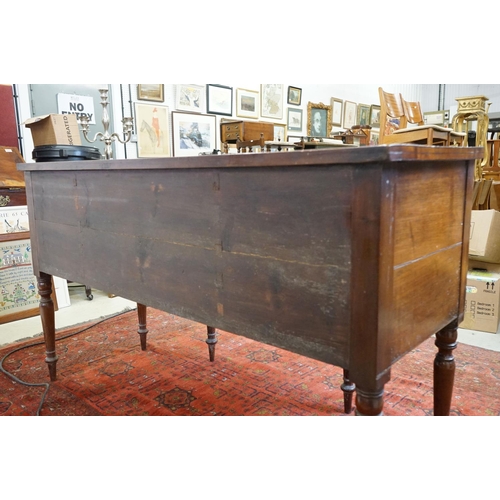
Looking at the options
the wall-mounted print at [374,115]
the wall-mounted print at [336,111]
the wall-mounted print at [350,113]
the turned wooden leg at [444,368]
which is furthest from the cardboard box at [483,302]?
the wall-mounted print at [374,115]

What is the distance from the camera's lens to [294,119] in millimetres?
6418

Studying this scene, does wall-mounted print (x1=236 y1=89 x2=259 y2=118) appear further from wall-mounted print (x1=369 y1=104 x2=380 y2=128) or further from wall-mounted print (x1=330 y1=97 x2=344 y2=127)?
wall-mounted print (x1=369 y1=104 x2=380 y2=128)

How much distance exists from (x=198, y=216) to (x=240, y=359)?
1.51 metres

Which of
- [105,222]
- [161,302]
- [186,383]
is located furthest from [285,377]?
[105,222]

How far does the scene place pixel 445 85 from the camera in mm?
9570

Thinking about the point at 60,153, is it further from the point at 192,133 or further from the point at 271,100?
the point at 271,100

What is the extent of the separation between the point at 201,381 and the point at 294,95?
494cm

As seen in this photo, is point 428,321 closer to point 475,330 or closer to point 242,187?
point 242,187

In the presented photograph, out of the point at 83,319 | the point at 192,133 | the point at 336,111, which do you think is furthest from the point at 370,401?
the point at 336,111

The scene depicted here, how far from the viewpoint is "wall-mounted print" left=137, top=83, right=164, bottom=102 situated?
4477mm

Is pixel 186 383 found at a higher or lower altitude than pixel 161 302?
lower

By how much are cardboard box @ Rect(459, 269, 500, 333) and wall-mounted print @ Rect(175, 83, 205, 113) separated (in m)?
3.30

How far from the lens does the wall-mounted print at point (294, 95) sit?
627 centimetres

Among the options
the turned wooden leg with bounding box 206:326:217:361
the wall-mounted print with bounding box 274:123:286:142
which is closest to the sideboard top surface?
the turned wooden leg with bounding box 206:326:217:361
